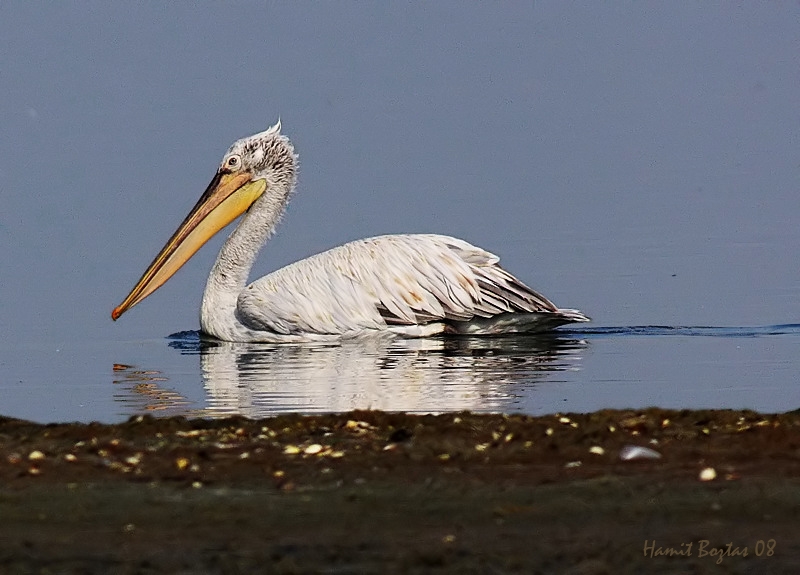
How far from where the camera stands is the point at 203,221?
1245 cm

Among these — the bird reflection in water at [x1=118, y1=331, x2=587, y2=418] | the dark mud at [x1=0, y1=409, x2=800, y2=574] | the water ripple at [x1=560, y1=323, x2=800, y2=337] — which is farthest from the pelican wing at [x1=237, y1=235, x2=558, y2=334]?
the dark mud at [x1=0, y1=409, x2=800, y2=574]

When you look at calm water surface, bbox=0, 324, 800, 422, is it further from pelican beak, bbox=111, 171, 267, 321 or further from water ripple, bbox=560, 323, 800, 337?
pelican beak, bbox=111, 171, 267, 321

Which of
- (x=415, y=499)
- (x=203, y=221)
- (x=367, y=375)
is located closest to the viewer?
(x=415, y=499)

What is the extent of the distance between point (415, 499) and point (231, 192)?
25.3 feet

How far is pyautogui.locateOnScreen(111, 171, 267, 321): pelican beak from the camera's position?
12273 millimetres

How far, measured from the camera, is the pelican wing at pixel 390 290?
433 inches

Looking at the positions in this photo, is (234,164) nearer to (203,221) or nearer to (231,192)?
(231,192)

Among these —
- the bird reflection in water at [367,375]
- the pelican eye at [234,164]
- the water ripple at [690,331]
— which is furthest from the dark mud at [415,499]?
the pelican eye at [234,164]

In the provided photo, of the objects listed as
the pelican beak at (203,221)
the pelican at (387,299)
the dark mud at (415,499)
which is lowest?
the dark mud at (415,499)

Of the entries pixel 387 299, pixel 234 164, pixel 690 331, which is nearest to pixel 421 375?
pixel 387 299

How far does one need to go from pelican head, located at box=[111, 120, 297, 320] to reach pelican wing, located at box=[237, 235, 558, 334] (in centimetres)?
118

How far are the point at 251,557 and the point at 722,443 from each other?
6.28ft

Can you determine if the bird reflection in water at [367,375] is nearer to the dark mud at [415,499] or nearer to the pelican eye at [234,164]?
the pelican eye at [234,164]

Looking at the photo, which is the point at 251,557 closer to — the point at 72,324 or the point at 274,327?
A: the point at 274,327
